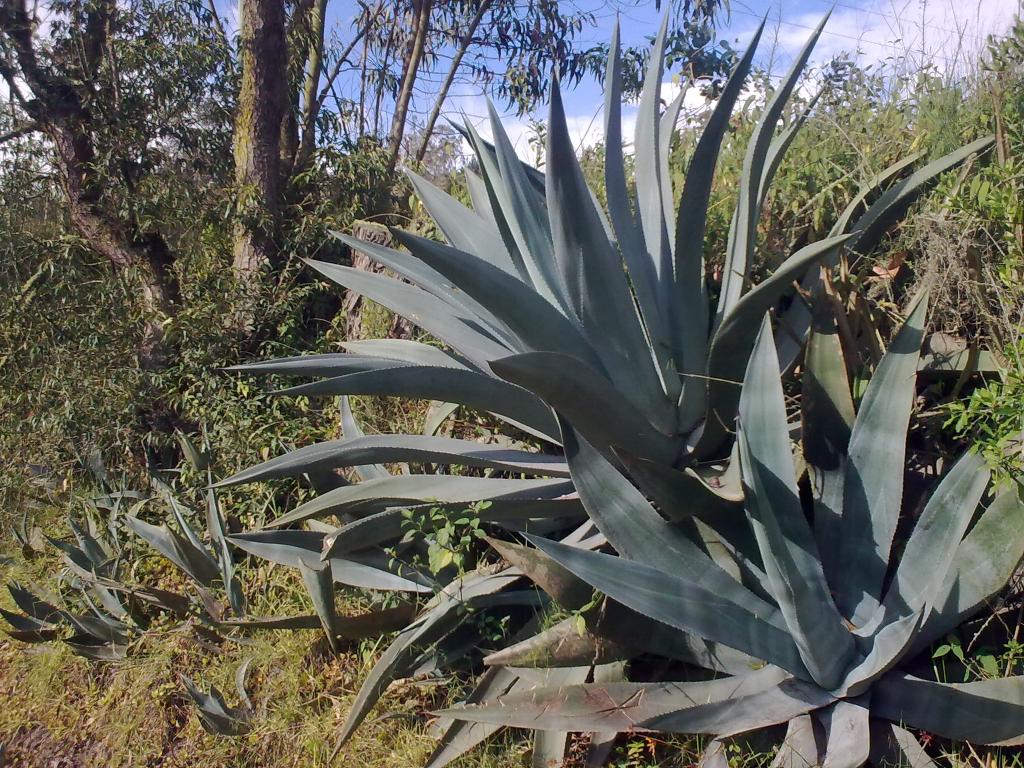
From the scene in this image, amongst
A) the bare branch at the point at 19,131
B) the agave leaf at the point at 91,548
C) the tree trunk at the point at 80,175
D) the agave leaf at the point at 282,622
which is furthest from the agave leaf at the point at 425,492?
the bare branch at the point at 19,131

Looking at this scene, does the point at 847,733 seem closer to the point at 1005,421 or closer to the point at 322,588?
the point at 1005,421

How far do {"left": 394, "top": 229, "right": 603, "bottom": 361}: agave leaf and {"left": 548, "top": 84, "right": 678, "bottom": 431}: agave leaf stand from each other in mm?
67

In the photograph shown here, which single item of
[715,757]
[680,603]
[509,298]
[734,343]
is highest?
[509,298]

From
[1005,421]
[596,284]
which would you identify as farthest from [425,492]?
[1005,421]

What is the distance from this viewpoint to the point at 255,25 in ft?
16.0

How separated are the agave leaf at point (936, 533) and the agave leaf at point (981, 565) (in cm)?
3

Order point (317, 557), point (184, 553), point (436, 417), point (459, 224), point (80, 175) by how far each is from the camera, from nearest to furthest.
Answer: point (317, 557)
point (459, 224)
point (436, 417)
point (184, 553)
point (80, 175)

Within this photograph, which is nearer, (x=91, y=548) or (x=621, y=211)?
(x=621, y=211)

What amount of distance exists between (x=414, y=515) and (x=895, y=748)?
1.34 metres

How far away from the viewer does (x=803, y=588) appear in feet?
5.79

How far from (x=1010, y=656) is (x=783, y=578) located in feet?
2.00

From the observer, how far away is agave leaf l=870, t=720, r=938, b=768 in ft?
5.91

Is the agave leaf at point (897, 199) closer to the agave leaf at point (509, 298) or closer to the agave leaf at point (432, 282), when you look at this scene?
the agave leaf at point (509, 298)

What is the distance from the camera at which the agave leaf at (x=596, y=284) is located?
208cm
